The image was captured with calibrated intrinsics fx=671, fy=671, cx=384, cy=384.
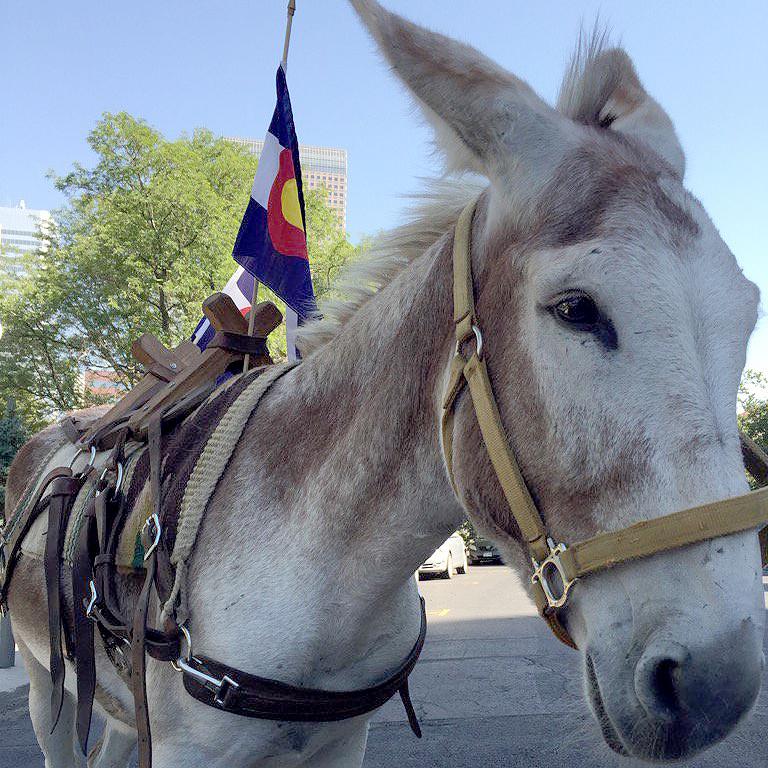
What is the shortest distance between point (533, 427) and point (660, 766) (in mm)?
634

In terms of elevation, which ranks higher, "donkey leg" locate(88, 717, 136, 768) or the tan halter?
the tan halter

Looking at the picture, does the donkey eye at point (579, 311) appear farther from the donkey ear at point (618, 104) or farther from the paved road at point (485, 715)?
the paved road at point (485, 715)

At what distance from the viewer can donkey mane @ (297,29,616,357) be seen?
1.62 m

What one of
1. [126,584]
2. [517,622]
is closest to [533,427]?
[126,584]

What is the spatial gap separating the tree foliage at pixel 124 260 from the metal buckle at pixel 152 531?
47.1 ft

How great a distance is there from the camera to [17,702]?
6480mm

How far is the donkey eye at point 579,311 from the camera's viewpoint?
124cm

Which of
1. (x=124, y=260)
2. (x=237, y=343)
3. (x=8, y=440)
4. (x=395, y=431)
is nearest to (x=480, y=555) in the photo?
(x=124, y=260)

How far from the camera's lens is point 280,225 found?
10.2 ft

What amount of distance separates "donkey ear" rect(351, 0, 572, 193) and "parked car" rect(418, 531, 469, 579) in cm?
1466

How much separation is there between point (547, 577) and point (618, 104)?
47.9 inches

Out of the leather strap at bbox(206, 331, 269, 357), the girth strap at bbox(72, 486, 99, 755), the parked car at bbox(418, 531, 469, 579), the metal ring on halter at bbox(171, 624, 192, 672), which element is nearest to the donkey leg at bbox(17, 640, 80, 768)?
the girth strap at bbox(72, 486, 99, 755)

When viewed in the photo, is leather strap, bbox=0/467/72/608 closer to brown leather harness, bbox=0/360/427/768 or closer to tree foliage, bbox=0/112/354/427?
brown leather harness, bbox=0/360/427/768

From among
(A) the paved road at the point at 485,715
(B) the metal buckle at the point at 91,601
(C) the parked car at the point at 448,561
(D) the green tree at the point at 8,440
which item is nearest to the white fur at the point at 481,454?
(B) the metal buckle at the point at 91,601
